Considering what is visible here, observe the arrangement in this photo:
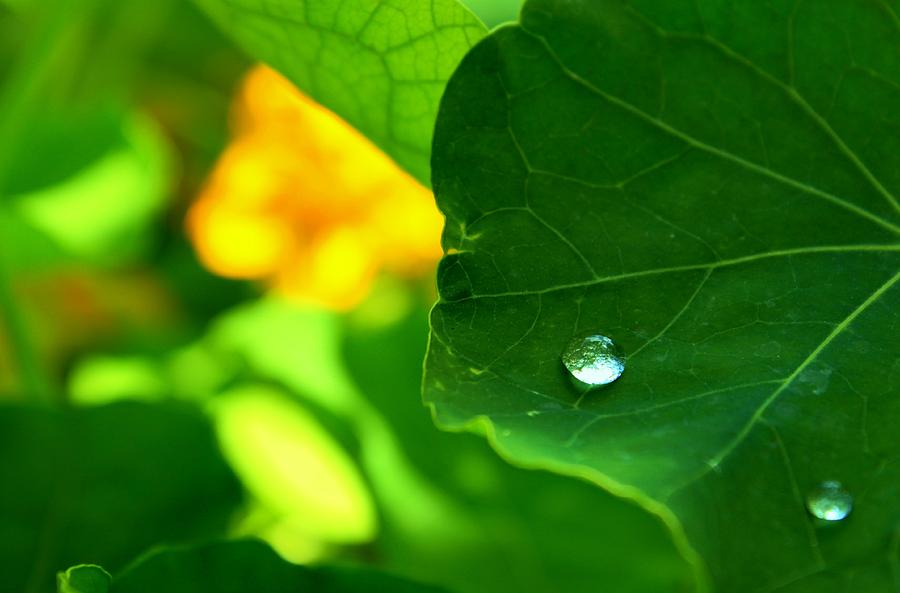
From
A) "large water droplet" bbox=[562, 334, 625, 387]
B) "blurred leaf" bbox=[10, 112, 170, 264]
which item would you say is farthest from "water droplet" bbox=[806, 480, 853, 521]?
"blurred leaf" bbox=[10, 112, 170, 264]

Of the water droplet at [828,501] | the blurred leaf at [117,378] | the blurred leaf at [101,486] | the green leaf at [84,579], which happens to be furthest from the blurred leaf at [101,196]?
the water droplet at [828,501]

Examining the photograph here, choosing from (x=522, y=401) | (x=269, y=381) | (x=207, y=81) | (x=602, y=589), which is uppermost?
(x=207, y=81)

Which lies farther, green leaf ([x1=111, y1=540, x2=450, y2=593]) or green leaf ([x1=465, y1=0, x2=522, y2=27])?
green leaf ([x1=465, y1=0, x2=522, y2=27])

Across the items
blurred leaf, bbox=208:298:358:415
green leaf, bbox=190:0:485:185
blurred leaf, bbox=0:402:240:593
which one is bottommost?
blurred leaf, bbox=0:402:240:593

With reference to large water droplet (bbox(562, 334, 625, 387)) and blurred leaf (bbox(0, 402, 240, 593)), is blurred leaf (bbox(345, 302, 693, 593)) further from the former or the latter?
large water droplet (bbox(562, 334, 625, 387))

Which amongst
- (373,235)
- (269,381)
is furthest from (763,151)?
(373,235)

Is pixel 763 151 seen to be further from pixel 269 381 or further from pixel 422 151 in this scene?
pixel 269 381

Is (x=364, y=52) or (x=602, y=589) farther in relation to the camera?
(x=602, y=589)
